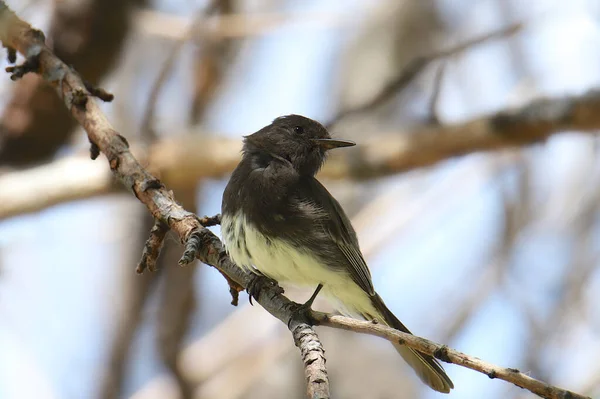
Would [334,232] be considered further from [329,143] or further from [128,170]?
[128,170]

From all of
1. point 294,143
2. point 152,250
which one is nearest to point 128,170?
point 152,250

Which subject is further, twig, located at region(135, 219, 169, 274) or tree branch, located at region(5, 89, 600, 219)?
tree branch, located at region(5, 89, 600, 219)

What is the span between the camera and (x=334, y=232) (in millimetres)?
3508

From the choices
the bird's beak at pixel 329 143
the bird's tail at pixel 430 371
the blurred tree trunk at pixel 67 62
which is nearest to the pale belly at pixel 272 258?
the bird's tail at pixel 430 371

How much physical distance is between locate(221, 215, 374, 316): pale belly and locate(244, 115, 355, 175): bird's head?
0.59 m

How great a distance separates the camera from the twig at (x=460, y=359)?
1630 millimetres

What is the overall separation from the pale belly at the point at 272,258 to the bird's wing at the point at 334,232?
0.08 meters

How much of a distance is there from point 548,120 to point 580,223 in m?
2.64

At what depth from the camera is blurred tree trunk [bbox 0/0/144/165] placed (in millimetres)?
4879

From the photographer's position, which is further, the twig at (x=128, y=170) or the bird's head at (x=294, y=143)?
the bird's head at (x=294, y=143)

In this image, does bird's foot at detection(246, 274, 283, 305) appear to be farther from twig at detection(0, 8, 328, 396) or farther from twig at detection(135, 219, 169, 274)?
twig at detection(135, 219, 169, 274)

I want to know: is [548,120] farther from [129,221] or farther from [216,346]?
[129,221]

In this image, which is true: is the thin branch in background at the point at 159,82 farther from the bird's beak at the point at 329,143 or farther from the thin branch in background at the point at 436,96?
A: the thin branch in background at the point at 436,96

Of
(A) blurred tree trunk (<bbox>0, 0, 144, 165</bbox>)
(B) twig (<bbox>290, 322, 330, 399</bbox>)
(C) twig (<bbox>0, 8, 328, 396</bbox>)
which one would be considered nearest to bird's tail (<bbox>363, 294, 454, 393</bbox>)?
(C) twig (<bbox>0, 8, 328, 396</bbox>)
